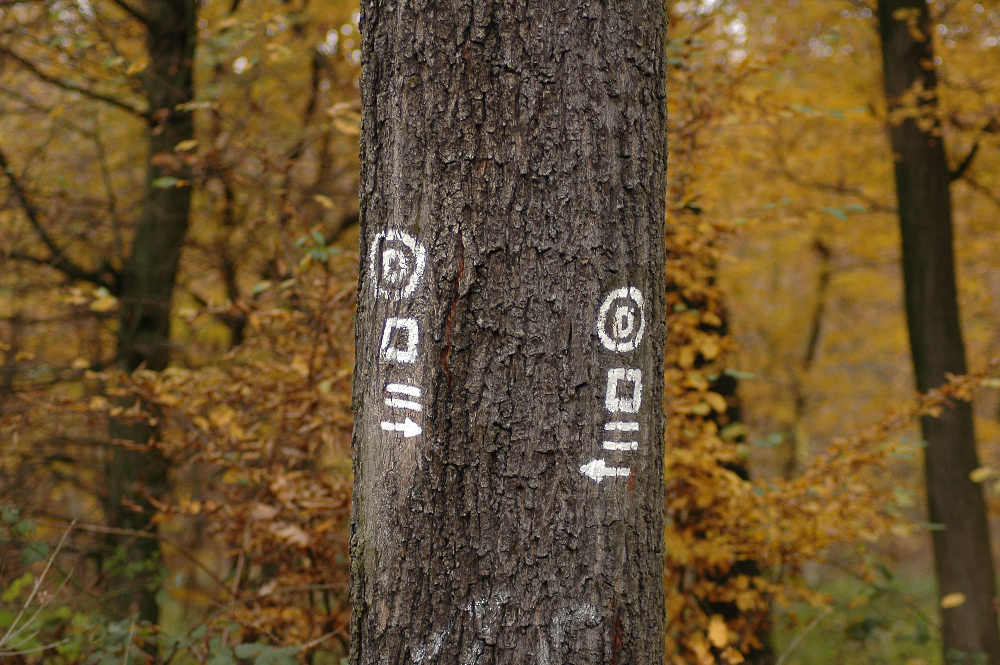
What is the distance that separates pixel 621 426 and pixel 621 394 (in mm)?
68

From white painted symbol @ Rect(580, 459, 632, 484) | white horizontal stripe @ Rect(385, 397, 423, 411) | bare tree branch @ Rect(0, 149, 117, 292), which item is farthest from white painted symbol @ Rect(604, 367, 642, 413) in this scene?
bare tree branch @ Rect(0, 149, 117, 292)

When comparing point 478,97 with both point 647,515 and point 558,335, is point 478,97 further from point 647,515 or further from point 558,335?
point 647,515

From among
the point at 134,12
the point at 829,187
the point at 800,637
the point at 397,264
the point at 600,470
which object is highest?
the point at 134,12

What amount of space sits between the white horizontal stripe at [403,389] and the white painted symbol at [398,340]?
0.17ft

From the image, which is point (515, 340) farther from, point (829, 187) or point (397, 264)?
point (829, 187)

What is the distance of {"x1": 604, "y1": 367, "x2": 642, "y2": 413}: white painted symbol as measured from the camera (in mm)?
1424

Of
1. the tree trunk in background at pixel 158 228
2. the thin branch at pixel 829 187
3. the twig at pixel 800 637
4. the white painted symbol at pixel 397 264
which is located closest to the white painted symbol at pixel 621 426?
the white painted symbol at pixel 397 264

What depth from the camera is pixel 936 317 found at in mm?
5211

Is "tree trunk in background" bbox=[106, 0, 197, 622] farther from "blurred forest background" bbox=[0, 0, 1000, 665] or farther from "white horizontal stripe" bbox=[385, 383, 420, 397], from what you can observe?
"white horizontal stripe" bbox=[385, 383, 420, 397]

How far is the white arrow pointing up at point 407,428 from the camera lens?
144cm

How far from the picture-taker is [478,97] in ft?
4.63

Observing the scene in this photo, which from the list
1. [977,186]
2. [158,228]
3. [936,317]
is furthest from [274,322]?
[977,186]

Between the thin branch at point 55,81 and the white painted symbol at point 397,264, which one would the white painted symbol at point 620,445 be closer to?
the white painted symbol at point 397,264

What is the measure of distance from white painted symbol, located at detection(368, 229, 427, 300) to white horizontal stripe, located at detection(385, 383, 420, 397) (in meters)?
0.19
